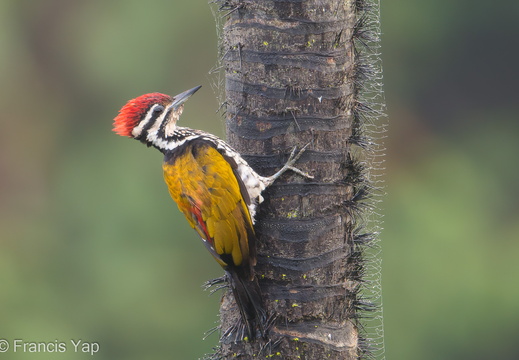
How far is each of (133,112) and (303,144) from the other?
105 centimetres

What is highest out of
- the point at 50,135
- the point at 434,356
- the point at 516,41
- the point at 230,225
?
the point at 516,41

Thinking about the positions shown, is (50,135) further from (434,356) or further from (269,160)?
Answer: (269,160)

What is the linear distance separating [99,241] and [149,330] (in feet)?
4.59

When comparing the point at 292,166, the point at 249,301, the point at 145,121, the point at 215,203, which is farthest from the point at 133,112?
the point at 249,301

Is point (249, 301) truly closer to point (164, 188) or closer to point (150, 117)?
point (150, 117)

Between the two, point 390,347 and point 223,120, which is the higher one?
point 223,120

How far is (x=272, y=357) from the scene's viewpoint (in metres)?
4.31

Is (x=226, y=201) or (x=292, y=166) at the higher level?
(x=292, y=166)

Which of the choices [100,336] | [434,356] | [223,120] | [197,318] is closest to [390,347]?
[434,356]

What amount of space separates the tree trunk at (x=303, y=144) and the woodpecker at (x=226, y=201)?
6 cm

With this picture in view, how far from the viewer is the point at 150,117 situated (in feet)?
15.8

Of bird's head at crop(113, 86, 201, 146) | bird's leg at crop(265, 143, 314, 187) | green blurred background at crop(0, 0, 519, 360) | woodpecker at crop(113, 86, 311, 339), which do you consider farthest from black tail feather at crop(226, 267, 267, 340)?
green blurred background at crop(0, 0, 519, 360)

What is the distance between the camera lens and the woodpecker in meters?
4.30

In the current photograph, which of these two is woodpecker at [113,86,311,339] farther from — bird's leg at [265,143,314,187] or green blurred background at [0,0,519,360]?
green blurred background at [0,0,519,360]
